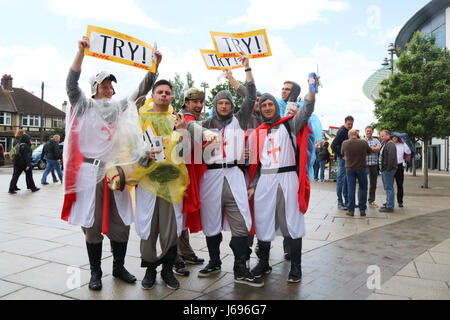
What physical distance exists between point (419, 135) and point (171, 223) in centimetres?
1445

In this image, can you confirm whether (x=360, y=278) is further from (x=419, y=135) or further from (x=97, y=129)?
(x=419, y=135)

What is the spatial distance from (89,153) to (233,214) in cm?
159

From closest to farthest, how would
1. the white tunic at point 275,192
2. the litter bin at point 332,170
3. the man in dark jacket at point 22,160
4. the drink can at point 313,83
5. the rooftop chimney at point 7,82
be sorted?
1. the drink can at point 313,83
2. the white tunic at point 275,192
3. the man in dark jacket at point 22,160
4. the litter bin at point 332,170
5. the rooftop chimney at point 7,82

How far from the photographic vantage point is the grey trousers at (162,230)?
3.55 metres

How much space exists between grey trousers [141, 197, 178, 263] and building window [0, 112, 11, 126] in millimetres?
52967

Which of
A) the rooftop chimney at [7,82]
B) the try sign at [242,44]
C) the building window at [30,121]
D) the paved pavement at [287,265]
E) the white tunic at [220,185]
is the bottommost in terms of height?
the paved pavement at [287,265]

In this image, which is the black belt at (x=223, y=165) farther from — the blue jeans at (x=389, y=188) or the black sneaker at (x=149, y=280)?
the blue jeans at (x=389, y=188)

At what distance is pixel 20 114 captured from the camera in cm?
4916

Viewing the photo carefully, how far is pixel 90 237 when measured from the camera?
3.58m

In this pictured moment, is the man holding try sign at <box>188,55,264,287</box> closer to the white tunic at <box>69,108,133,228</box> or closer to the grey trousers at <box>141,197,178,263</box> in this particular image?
the grey trousers at <box>141,197,178,263</box>

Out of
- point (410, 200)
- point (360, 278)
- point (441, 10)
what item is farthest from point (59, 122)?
point (360, 278)

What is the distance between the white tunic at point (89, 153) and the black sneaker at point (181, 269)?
1.13 metres

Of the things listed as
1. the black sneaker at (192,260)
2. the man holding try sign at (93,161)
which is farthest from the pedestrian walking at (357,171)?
the man holding try sign at (93,161)

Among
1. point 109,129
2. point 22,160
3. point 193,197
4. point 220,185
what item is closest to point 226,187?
point 220,185
